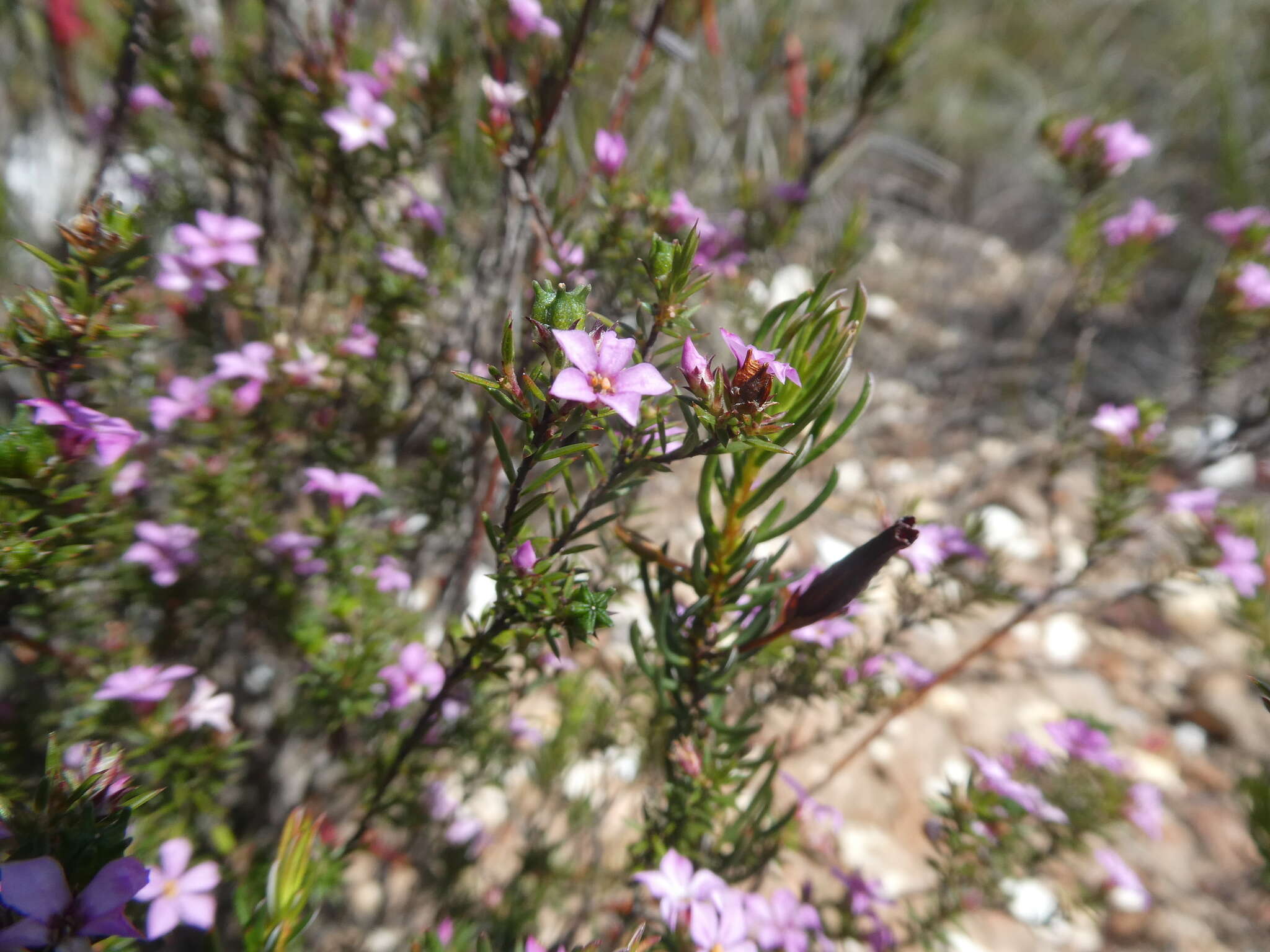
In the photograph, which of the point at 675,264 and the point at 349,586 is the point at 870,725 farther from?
the point at 675,264

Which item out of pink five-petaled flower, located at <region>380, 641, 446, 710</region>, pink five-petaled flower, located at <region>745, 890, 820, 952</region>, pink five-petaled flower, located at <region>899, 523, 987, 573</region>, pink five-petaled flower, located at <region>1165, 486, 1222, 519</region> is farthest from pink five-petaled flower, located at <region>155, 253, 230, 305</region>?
pink five-petaled flower, located at <region>1165, 486, 1222, 519</region>

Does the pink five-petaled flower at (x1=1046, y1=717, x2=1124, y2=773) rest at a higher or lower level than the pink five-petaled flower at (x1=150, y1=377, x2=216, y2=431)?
higher

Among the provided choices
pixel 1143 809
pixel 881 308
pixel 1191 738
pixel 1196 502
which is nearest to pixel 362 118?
pixel 1196 502

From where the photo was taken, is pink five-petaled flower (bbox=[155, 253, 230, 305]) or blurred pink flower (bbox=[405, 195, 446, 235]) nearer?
pink five-petaled flower (bbox=[155, 253, 230, 305])

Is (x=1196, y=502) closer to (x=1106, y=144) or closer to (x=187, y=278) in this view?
(x=1106, y=144)

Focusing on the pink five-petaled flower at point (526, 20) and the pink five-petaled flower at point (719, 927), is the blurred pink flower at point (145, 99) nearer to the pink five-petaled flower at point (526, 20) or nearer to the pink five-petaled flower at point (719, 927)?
the pink five-petaled flower at point (526, 20)

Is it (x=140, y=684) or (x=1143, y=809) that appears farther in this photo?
(x=1143, y=809)

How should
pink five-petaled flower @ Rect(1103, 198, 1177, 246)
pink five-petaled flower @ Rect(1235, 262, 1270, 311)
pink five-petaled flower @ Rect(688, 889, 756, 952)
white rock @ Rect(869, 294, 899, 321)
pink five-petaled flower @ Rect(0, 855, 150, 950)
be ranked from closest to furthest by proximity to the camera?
pink five-petaled flower @ Rect(0, 855, 150, 950) < pink five-petaled flower @ Rect(688, 889, 756, 952) < pink five-petaled flower @ Rect(1235, 262, 1270, 311) < pink five-petaled flower @ Rect(1103, 198, 1177, 246) < white rock @ Rect(869, 294, 899, 321)

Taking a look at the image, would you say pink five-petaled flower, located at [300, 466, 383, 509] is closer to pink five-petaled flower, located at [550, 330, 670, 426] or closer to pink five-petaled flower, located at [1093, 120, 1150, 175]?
pink five-petaled flower, located at [550, 330, 670, 426]
